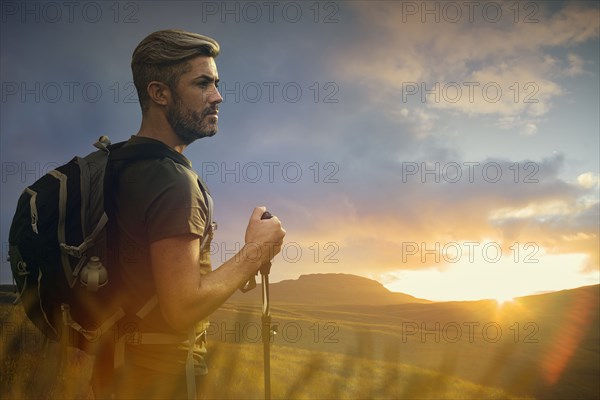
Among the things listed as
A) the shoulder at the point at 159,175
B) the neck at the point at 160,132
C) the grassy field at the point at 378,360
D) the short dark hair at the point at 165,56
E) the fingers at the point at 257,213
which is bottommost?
the grassy field at the point at 378,360

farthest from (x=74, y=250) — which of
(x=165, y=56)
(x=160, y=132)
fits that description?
(x=165, y=56)

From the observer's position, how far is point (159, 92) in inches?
123

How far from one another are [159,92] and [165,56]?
0.76 ft

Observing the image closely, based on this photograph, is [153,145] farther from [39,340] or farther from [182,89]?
[39,340]

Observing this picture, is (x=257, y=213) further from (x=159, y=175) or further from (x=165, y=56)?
(x=165, y=56)

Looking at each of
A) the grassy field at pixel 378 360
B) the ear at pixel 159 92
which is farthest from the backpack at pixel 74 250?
the grassy field at pixel 378 360

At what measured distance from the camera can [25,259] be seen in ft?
9.13

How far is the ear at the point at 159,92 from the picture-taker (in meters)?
3.12

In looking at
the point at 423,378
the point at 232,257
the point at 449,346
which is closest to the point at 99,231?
the point at 232,257

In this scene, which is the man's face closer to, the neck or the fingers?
the neck

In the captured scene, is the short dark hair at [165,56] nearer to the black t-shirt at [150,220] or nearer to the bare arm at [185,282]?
the black t-shirt at [150,220]

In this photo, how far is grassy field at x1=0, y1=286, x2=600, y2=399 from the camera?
974 centimetres

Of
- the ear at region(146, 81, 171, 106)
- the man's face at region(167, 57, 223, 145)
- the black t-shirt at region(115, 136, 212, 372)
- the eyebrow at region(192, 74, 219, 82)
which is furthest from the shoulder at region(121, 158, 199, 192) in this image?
the eyebrow at region(192, 74, 219, 82)

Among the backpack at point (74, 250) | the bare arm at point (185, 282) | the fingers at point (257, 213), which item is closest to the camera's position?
the bare arm at point (185, 282)
